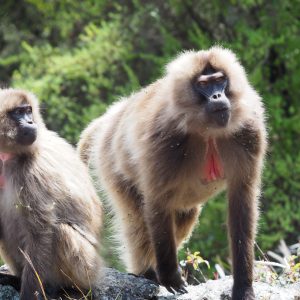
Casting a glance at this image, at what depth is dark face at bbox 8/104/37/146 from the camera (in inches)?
226

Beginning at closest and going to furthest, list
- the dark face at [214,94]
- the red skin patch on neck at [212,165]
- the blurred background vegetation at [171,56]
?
the dark face at [214,94] → the red skin patch on neck at [212,165] → the blurred background vegetation at [171,56]

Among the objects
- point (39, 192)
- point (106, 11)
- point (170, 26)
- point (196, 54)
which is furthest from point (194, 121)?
point (106, 11)

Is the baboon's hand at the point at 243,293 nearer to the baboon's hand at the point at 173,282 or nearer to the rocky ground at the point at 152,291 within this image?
the rocky ground at the point at 152,291

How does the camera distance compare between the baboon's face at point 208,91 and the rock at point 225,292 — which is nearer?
the baboon's face at point 208,91

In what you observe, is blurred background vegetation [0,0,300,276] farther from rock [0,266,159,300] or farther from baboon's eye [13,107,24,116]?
baboon's eye [13,107,24,116]

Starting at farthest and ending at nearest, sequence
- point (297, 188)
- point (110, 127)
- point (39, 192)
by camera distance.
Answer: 1. point (297, 188)
2. point (110, 127)
3. point (39, 192)

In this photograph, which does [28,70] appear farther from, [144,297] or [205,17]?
[144,297]

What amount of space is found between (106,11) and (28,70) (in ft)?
5.66

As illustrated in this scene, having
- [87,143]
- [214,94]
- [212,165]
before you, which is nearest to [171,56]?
[87,143]

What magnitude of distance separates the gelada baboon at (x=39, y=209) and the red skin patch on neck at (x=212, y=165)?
81 cm

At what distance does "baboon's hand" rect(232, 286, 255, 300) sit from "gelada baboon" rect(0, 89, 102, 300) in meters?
0.91

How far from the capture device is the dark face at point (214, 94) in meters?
5.57

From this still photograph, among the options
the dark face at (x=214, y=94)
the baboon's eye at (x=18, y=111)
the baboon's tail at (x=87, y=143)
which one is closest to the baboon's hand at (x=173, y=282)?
the dark face at (x=214, y=94)

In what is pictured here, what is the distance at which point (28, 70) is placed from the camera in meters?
12.4
